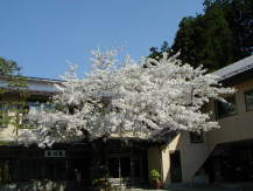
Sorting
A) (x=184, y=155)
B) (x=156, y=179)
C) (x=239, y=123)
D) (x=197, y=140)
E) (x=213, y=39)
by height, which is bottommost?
(x=156, y=179)

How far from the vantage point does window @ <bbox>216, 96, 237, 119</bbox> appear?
59.4 feet

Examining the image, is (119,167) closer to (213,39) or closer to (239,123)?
(239,123)

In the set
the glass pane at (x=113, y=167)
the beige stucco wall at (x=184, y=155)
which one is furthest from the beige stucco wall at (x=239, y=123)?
the glass pane at (x=113, y=167)

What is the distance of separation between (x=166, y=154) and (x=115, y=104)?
739 cm

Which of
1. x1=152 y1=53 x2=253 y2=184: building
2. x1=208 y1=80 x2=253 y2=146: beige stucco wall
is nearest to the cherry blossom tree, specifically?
x1=208 y1=80 x2=253 y2=146: beige stucco wall

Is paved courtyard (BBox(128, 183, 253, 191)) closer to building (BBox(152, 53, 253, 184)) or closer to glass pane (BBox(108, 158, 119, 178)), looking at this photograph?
building (BBox(152, 53, 253, 184))

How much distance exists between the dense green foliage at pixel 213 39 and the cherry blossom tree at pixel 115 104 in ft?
50.5

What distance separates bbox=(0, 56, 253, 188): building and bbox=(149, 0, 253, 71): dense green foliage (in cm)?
1042

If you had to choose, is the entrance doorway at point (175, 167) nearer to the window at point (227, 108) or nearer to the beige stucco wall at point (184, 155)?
the beige stucco wall at point (184, 155)

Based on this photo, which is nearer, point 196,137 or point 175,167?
point 175,167

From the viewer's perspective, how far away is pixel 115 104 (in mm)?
13492

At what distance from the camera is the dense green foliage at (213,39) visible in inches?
1197

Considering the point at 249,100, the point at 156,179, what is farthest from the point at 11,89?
the point at 249,100

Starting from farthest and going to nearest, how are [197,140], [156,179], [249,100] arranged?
[197,140], [156,179], [249,100]
